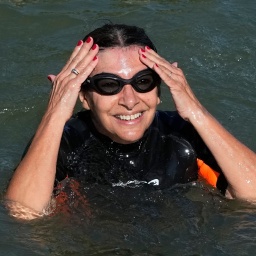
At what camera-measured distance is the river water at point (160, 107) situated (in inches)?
226

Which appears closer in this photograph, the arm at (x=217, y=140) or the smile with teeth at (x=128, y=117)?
the smile with teeth at (x=128, y=117)

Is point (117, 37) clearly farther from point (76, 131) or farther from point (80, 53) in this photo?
point (76, 131)

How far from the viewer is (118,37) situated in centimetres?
571

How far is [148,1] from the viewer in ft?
35.8

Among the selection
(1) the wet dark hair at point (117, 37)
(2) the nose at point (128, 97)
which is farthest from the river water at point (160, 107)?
(1) the wet dark hair at point (117, 37)

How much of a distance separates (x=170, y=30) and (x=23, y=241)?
4.85 m

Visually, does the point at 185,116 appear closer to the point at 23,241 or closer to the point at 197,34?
the point at 23,241

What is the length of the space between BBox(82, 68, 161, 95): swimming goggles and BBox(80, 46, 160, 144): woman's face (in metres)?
0.03

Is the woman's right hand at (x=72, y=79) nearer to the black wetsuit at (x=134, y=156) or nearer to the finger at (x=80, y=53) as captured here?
the finger at (x=80, y=53)

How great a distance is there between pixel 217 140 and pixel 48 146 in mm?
1266

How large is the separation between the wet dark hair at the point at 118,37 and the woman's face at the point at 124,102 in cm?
5

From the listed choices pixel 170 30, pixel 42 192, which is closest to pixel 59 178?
pixel 42 192

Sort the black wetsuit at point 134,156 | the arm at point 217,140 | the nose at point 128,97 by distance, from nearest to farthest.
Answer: the nose at point 128,97, the arm at point 217,140, the black wetsuit at point 134,156

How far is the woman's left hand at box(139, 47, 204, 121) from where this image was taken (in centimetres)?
565
